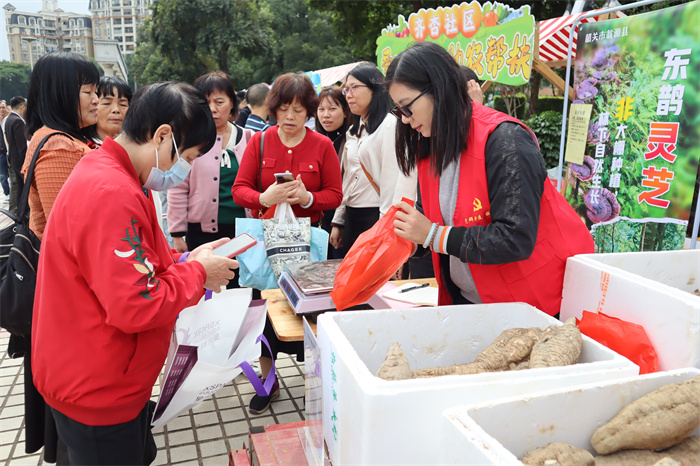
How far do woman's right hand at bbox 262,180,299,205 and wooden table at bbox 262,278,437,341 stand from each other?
657 mm

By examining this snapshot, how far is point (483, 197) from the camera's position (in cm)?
157

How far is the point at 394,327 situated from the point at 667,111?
8.66 feet

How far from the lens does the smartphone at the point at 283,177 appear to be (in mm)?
2848

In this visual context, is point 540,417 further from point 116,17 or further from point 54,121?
point 116,17

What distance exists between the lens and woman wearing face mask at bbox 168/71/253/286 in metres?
3.26

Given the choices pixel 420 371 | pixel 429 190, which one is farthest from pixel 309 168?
pixel 420 371

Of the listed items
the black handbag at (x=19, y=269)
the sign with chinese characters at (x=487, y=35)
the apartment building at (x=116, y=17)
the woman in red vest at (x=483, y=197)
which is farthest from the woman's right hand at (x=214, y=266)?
the apartment building at (x=116, y=17)

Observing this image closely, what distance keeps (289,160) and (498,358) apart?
218 centimetres

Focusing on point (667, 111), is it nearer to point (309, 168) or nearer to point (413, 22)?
point (309, 168)

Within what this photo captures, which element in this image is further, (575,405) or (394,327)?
(394,327)

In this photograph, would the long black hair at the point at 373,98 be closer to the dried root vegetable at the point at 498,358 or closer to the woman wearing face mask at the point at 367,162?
the woman wearing face mask at the point at 367,162

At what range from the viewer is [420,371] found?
1.27 metres

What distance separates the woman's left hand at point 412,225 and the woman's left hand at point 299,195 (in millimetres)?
1375

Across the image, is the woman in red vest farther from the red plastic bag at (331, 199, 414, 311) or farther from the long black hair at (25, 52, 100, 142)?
the long black hair at (25, 52, 100, 142)
